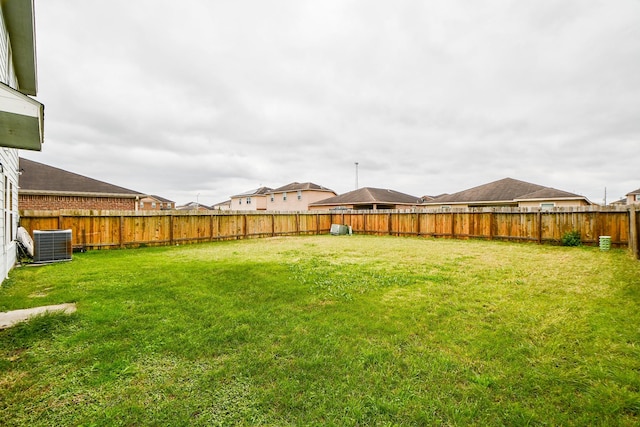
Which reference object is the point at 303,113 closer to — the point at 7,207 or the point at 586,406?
the point at 7,207

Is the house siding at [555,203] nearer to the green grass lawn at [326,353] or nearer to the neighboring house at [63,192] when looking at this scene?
the green grass lawn at [326,353]

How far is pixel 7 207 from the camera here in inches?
253

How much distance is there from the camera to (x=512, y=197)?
23.7 metres

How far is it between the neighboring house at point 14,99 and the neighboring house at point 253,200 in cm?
3442

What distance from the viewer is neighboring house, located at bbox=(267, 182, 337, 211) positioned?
35188mm

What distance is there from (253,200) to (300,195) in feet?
39.4

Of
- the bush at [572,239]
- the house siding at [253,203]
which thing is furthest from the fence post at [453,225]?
the house siding at [253,203]

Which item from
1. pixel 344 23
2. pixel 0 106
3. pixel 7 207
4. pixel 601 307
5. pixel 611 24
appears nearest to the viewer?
pixel 0 106

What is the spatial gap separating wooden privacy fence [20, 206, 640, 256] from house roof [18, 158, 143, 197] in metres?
8.49

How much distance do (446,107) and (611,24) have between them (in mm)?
10598

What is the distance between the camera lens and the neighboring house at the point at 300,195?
35.2 metres

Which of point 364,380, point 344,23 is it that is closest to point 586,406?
point 364,380

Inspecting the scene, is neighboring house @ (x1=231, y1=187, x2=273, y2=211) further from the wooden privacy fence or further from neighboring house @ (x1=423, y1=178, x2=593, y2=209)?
the wooden privacy fence

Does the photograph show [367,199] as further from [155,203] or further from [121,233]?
[155,203]
